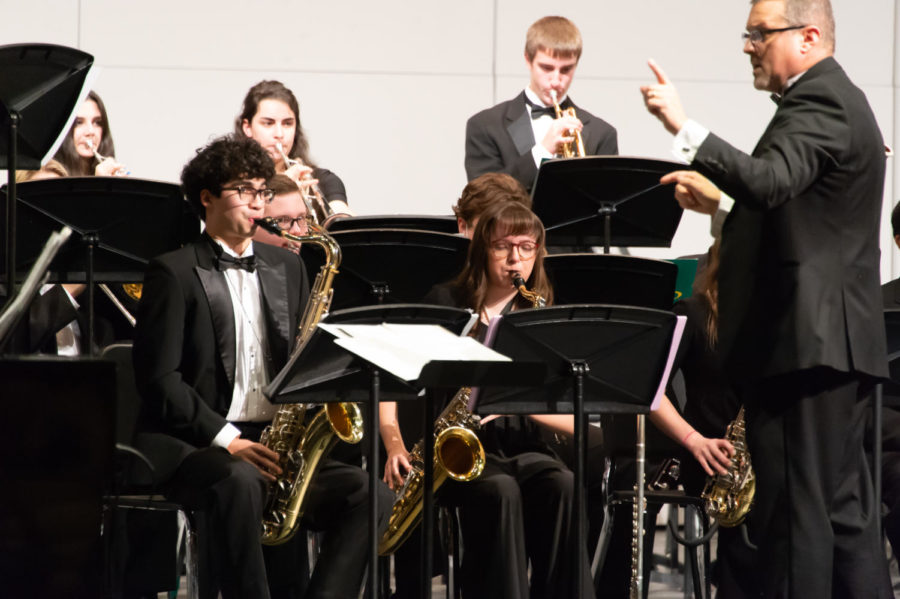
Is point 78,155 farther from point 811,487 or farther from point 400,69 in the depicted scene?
point 811,487

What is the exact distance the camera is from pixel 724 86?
20.6 ft

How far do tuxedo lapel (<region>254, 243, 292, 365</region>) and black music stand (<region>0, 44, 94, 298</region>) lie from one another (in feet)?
2.11

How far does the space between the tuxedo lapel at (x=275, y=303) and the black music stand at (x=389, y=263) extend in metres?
0.15

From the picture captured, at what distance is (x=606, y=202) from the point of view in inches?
161

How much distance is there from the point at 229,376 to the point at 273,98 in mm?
1699

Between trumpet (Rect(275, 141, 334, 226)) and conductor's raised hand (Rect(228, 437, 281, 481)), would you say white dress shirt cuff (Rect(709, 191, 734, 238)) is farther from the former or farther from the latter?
trumpet (Rect(275, 141, 334, 226))

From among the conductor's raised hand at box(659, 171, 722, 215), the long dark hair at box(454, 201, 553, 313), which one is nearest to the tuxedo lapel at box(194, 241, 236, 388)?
the long dark hair at box(454, 201, 553, 313)

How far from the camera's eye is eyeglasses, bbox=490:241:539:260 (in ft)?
12.3

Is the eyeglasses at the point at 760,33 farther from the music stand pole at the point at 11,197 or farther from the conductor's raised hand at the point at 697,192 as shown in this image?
the music stand pole at the point at 11,197

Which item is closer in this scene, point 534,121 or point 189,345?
point 189,345

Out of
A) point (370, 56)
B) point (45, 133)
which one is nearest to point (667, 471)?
point (45, 133)

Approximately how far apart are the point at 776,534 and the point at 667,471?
1.10 meters

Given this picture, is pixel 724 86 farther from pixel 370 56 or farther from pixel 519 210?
pixel 519 210

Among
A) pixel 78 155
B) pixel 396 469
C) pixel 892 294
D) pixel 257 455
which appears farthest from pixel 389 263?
pixel 892 294
